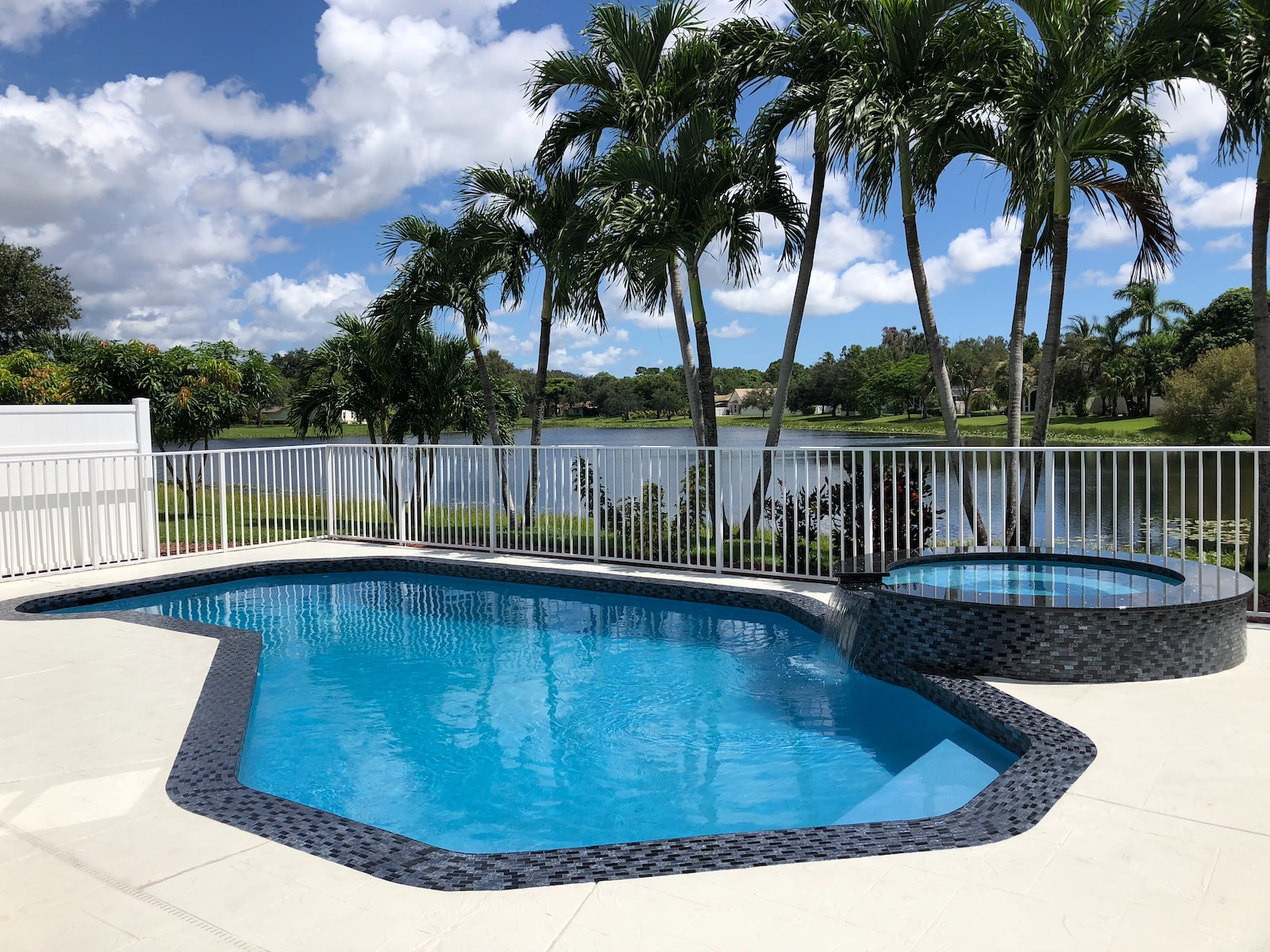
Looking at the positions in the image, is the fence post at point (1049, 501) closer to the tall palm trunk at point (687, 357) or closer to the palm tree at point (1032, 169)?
the palm tree at point (1032, 169)

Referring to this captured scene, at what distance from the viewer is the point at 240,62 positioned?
1736 centimetres

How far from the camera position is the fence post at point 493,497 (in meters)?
8.95

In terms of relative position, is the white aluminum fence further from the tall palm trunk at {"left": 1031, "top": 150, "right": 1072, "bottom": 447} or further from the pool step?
the pool step

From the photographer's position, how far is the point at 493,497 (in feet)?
29.9

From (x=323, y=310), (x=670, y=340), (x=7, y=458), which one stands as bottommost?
(x=7, y=458)

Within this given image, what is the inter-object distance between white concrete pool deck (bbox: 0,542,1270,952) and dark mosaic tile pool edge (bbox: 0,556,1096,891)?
0.19 feet

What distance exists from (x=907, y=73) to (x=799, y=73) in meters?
1.14

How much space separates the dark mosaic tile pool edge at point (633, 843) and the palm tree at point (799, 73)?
548 cm

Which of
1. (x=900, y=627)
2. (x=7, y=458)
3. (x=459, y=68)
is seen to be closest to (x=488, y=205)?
(x=459, y=68)

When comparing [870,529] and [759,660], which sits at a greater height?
[870,529]

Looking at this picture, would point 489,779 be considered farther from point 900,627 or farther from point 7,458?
point 7,458

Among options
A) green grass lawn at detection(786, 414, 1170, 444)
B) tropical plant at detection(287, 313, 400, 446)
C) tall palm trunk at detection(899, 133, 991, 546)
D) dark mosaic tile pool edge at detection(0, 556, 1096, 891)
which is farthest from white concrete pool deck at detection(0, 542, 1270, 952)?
green grass lawn at detection(786, 414, 1170, 444)

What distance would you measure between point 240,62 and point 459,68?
6.60m

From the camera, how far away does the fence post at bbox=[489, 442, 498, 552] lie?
29.4 ft
